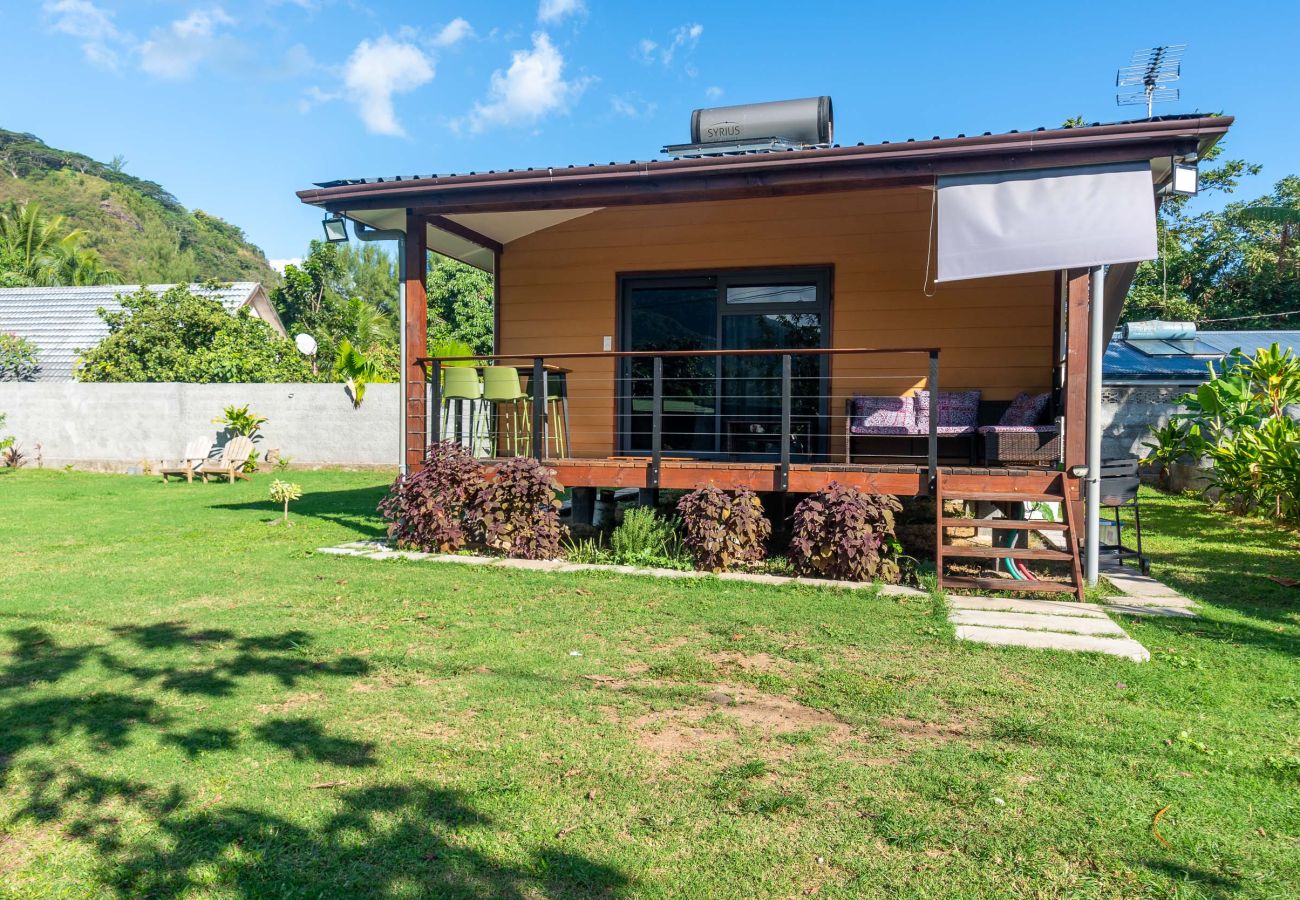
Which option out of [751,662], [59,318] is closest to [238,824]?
[751,662]

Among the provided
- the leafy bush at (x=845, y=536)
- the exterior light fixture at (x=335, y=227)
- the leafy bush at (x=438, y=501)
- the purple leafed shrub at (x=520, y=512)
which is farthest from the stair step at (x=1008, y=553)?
the exterior light fixture at (x=335, y=227)

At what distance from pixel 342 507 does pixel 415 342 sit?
4.09 meters

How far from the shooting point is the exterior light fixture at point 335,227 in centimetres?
816

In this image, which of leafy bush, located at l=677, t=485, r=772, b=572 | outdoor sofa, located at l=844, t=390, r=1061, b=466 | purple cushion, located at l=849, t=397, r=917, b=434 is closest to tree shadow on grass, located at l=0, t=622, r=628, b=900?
leafy bush, located at l=677, t=485, r=772, b=572

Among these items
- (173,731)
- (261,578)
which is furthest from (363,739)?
(261,578)

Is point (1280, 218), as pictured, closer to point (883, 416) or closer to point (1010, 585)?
point (883, 416)

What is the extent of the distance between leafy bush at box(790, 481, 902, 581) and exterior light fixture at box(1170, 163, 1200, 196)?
3.17m

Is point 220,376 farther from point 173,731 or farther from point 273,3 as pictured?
point 173,731

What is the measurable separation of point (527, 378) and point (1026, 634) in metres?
5.74

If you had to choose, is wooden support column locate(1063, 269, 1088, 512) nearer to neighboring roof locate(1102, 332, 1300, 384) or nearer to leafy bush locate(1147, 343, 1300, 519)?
leafy bush locate(1147, 343, 1300, 519)

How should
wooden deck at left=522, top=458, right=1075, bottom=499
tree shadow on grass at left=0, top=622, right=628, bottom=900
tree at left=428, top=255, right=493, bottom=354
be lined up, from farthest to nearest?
tree at left=428, top=255, right=493, bottom=354
wooden deck at left=522, top=458, right=1075, bottom=499
tree shadow on grass at left=0, top=622, right=628, bottom=900

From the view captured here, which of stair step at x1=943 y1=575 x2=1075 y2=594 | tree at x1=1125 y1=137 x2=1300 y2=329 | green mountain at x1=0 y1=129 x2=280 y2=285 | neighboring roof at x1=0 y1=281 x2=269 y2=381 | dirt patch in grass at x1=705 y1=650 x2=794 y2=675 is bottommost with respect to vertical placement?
dirt patch in grass at x1=705 y1=650 x2=794 y2=675

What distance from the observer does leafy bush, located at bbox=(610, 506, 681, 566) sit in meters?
7.18

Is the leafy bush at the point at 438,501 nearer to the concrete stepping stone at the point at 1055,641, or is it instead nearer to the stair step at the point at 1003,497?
the stair step at the point at 1003,497
